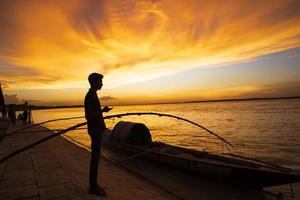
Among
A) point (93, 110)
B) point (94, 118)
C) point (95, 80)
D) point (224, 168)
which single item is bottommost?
point (224, 168)

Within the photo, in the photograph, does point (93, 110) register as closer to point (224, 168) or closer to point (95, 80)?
point (95, 80)

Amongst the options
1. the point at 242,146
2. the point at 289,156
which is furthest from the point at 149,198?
the point at 242,146

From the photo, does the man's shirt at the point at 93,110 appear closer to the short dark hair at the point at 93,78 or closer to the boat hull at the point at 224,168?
the short dark hair at the point at 93,78

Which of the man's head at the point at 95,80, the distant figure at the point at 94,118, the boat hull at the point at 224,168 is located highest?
the man's head at the point at 95,80

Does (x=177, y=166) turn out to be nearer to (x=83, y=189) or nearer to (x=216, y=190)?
(x=216, y=190)

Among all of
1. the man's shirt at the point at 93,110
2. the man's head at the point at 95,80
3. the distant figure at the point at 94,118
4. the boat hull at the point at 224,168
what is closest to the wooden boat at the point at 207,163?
the boat hull at the point at 224,168

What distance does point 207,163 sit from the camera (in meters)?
11.0

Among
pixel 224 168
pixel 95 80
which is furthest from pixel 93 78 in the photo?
pixel 224 168

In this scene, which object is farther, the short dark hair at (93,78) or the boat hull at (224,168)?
the boat hull at (224,168)

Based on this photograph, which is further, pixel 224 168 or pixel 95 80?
pixel 224 168

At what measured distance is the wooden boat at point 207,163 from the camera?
9.22m

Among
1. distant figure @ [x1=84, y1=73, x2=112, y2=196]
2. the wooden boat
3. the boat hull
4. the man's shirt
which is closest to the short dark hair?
distant figure @ [x1=84, y1=73, x2=112, y2=196]

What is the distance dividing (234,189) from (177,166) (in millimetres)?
3279

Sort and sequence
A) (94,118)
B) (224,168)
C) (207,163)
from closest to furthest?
(94,118)
(224,168)
(207,163)
